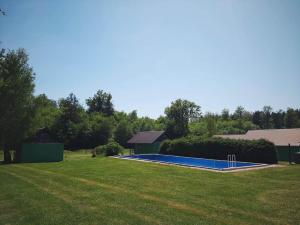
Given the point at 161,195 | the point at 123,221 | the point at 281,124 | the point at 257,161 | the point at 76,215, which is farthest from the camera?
the point at 281,124

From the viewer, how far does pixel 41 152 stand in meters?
30.4

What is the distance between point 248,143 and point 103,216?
2100 centimetres

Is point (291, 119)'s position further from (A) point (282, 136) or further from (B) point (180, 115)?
(A) point (282, 136)

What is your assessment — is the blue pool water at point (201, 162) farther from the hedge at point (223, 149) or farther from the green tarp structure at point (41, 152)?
the green tarp structure at point (41, 152)

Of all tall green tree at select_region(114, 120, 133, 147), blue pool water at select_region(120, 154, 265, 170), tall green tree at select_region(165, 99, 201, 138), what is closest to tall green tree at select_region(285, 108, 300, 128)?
tall green tree at select_region(165, 99, 201, 138)

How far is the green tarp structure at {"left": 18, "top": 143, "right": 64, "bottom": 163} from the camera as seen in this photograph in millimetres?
29578

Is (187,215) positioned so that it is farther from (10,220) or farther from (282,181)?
(282,181)

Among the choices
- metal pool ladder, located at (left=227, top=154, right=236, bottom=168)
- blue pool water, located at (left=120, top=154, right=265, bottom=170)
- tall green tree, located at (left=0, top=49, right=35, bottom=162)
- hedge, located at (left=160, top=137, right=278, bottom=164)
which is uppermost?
tall green tree, located at (left=0, top=49, right=35, bottom=162)

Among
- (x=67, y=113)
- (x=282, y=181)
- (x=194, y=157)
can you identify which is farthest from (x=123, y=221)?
(x=67, y=113)

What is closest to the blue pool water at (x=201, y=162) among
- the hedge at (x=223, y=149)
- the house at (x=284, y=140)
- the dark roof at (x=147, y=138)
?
the hedge at (x=223, y=149)

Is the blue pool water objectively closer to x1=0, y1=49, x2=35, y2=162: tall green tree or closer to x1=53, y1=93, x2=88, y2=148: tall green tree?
x1=0, y1=49, x2=35, y2=162: tall green tree

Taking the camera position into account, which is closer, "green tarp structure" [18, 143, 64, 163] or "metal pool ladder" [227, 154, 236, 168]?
"metal pool ladder" [227, 154, 236, 168]

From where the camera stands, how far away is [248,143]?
26.3m

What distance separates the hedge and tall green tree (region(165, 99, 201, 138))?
32.8 metres
